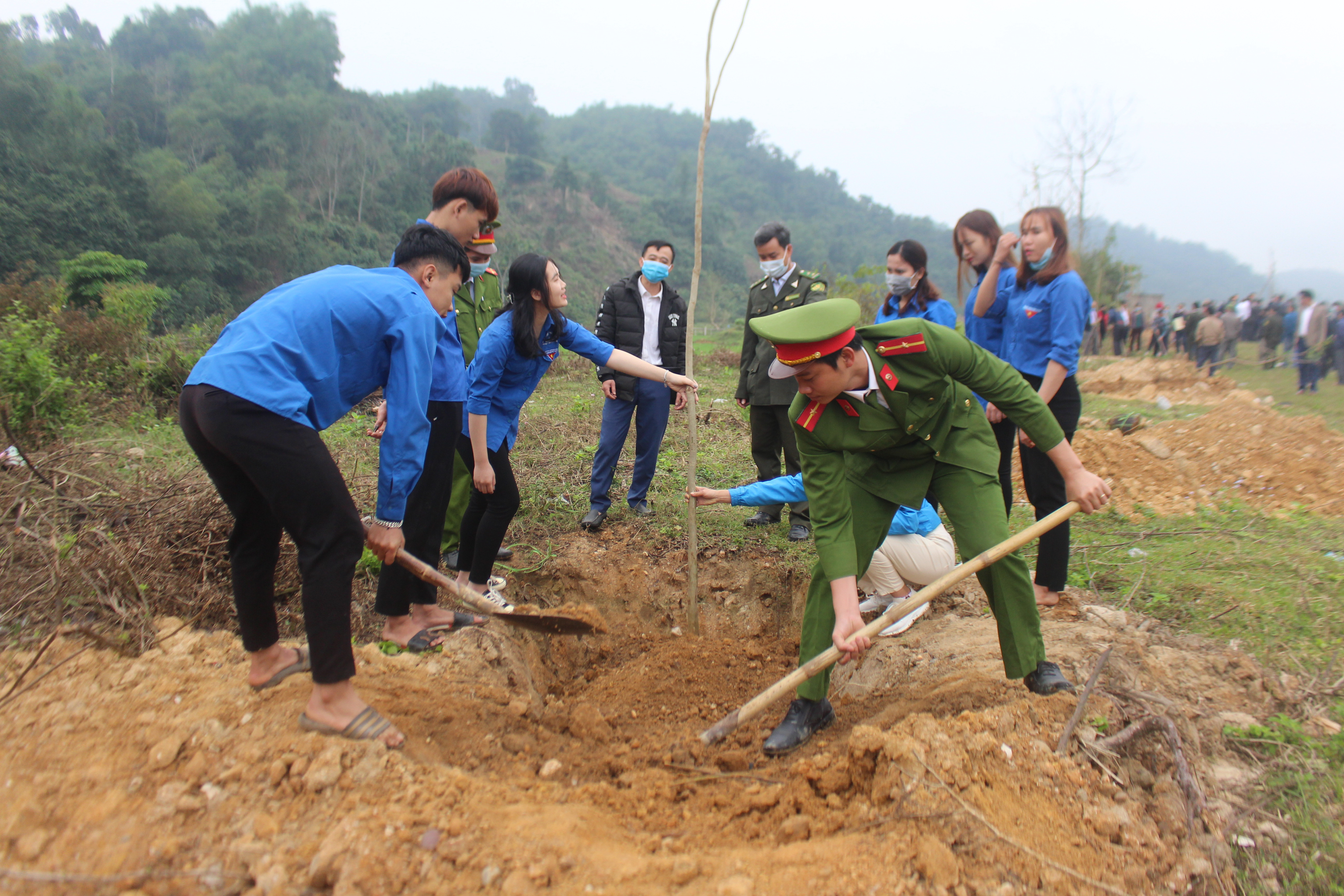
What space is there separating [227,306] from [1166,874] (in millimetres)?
38637

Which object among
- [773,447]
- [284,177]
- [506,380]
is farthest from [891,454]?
[284,177]

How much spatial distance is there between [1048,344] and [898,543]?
1.14m

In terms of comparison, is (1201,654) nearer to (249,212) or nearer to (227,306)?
(227,306)

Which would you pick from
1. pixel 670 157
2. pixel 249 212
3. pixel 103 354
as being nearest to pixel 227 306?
pixel 249 212

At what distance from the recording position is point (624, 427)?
14.9 ft

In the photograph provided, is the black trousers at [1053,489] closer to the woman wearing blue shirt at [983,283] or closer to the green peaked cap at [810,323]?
the woman wearing blue shirt at [983,283]

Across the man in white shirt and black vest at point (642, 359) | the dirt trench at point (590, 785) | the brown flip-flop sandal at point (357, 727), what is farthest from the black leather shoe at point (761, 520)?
the brown flip-flop sandal at point (357, 727)

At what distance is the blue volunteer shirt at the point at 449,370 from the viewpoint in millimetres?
2781

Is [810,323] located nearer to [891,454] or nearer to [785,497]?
[891,454]

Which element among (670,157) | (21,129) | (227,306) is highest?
(670,157)

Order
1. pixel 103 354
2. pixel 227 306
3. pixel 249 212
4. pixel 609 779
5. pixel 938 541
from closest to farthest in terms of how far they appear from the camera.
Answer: pixel 609 779 → pixel 938 541 → pixel 103 354 → pixel 227 306 → pixel 249 212

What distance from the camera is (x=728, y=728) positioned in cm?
244

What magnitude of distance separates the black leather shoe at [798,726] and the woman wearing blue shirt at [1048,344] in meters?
1.36

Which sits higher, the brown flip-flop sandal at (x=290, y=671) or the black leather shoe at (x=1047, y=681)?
the black leather shoe at (x=1047, y=681)
